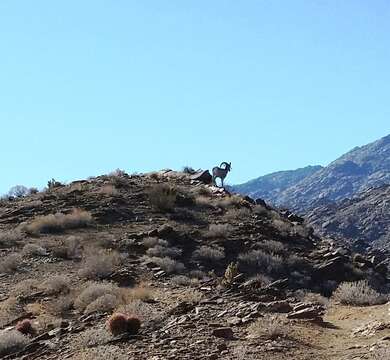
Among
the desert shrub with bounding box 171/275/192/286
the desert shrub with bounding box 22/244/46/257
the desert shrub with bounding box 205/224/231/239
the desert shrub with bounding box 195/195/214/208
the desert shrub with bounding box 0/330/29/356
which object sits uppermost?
the desert shrub with bounding box 195/195/214/208

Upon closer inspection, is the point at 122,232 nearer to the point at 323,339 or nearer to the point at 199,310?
the point at 199,310

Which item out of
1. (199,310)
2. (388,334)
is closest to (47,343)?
(199,310)

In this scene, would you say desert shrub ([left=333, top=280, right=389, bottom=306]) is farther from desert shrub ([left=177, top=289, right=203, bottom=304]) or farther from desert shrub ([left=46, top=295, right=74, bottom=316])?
desert shrub ([left=46, top=295, right=74, bottom=316])

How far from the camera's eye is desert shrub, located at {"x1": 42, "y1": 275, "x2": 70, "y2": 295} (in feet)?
69.2

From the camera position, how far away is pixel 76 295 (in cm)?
1989

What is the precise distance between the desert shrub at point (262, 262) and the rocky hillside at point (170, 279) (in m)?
0.04

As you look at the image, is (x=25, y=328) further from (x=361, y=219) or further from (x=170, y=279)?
(x=361, y=219)

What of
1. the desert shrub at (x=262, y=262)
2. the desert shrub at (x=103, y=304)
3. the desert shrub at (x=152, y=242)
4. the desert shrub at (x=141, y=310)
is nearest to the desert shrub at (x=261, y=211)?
the desert shrub at (x=262, y=262)

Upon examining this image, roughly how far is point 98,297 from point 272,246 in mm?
10453

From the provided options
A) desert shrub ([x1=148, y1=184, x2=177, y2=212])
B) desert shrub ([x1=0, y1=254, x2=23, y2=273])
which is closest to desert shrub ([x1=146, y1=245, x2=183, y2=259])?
desert shrub ([x1=0, y1=254, x2=23, y2=273])

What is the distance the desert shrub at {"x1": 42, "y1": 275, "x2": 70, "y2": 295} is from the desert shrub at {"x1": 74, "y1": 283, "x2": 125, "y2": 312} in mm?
1575

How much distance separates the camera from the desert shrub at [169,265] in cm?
2333

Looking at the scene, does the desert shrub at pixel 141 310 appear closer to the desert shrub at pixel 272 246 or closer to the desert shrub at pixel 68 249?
the desert shrub at pixel 68 249

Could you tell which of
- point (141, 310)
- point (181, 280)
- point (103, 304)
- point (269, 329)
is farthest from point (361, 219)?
point (269, 329)
